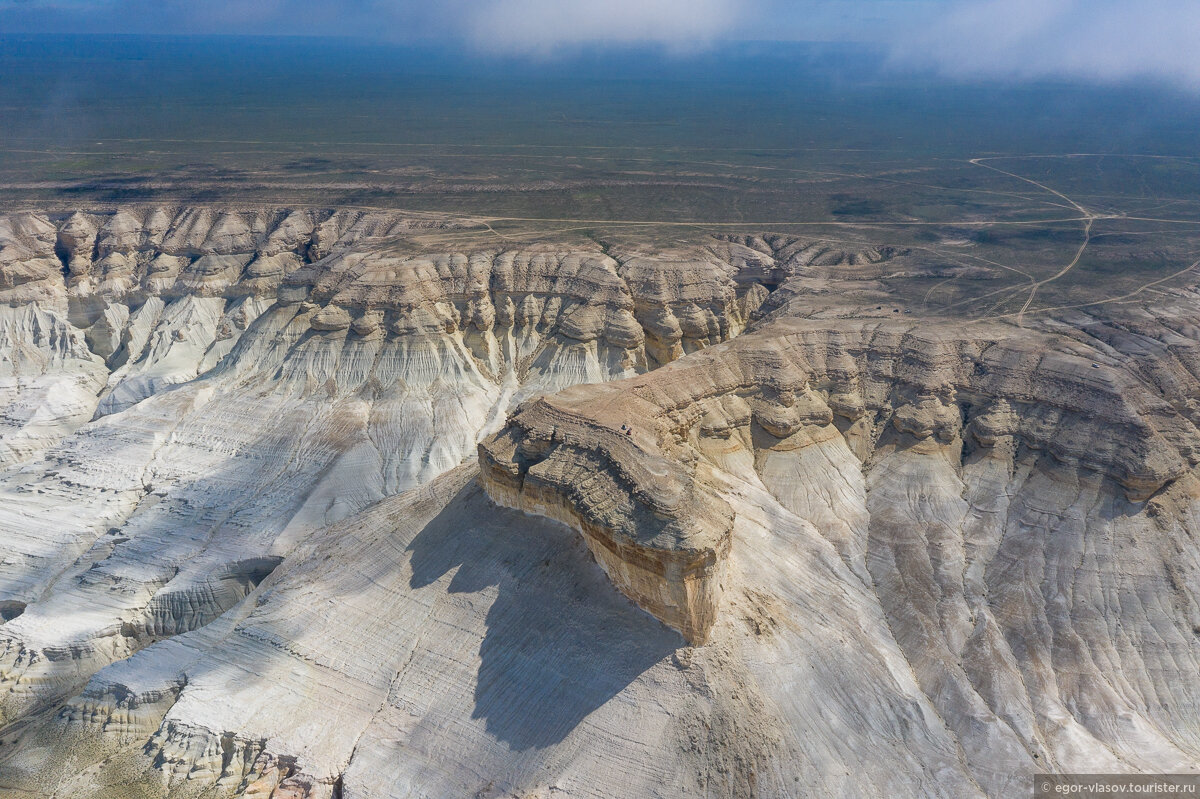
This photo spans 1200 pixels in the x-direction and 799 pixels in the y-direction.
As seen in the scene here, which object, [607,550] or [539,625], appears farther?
[539,625]

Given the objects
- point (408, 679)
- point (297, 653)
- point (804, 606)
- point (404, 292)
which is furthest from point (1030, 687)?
point (404, 292)

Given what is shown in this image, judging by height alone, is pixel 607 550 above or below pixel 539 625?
above

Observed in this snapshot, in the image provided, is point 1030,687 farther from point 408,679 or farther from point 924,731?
point 408,679
